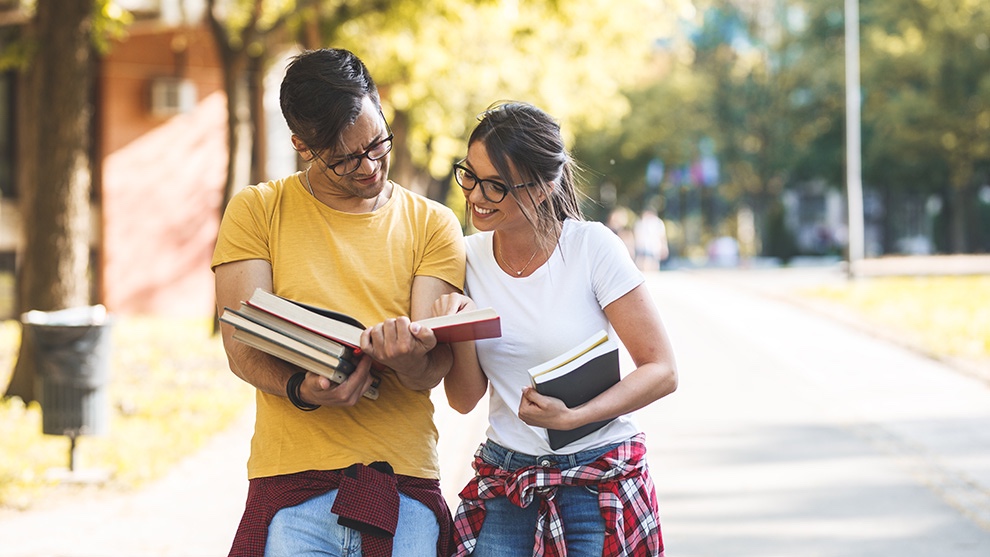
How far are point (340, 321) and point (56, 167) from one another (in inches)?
334

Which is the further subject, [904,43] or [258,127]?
[904,43]

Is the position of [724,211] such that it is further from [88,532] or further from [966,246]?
[88,532]

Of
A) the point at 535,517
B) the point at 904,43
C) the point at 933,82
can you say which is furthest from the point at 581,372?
the point at 904,43

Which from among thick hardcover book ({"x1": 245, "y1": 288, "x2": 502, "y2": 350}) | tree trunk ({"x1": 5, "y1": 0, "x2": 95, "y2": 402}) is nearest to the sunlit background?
tree trunk ({"x1": 5, "y1": 0, "x2": 95, "y2": 402})

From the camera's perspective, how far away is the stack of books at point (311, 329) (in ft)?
8.84

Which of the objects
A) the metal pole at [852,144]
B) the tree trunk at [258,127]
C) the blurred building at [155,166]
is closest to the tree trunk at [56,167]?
the tree trunk at [258,127]

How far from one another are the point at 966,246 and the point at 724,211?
2188 centimetres

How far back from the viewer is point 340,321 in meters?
2.74

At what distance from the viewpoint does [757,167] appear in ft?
176

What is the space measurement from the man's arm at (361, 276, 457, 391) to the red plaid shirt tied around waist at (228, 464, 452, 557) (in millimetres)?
225

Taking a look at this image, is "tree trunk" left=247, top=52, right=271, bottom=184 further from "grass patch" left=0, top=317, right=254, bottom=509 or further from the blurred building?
the blurred building

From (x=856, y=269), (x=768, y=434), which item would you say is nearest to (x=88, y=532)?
(x=768, y=434)

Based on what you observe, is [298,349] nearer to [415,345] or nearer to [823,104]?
[415,345]

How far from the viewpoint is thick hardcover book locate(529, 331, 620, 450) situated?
287cm
